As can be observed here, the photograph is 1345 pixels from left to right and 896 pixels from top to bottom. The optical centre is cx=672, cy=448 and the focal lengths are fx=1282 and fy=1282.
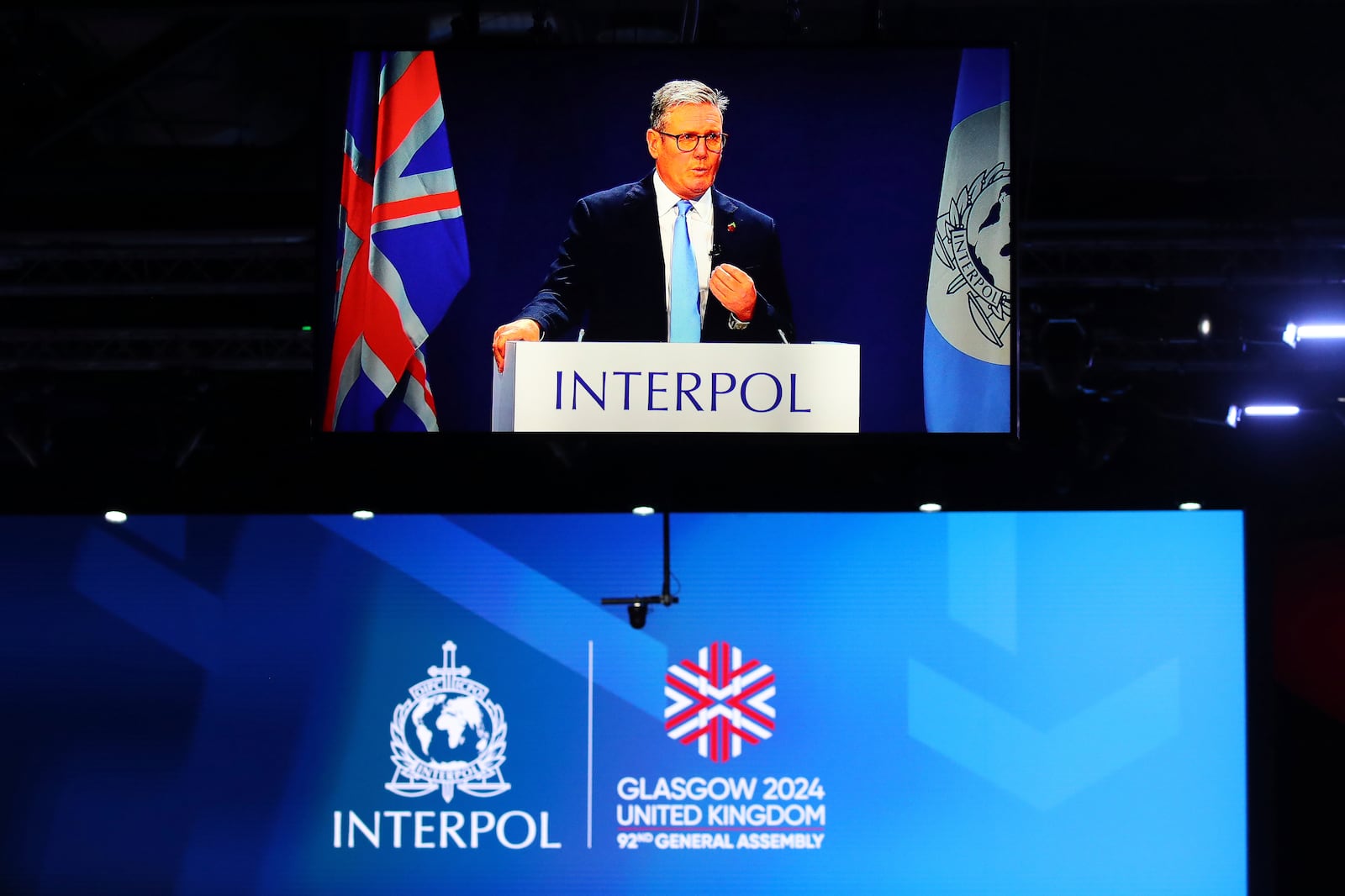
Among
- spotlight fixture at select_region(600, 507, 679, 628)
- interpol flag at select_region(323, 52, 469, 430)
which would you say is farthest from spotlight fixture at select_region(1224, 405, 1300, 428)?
interpol flag at select_region(323, 52, 469, 430)

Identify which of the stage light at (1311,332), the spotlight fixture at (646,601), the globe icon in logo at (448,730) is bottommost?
the globe icon in logo at (448,730)

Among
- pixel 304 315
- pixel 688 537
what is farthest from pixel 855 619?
pixel 304 315

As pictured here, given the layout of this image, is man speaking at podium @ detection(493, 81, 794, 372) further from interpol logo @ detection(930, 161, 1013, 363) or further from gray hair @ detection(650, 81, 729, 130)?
interpol logo @ detection(930, 161, 1013, 363)

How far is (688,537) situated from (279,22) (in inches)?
142

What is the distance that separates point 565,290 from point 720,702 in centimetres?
493

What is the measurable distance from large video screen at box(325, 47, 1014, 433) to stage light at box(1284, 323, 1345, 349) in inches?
172

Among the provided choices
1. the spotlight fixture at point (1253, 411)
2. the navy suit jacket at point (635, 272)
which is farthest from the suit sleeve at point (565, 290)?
the spotlight fixture at point (1253, 411)

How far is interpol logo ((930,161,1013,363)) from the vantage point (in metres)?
2.56

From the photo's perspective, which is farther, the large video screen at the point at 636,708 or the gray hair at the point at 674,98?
the large video screen at the point at 636,708

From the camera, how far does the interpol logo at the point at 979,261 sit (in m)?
2.56

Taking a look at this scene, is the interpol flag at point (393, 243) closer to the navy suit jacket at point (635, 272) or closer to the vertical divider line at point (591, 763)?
the navy suit jacket at point (635, 272)

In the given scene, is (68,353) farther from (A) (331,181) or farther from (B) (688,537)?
(A) (331,181)

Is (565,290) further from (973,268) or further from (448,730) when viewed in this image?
(448,730)

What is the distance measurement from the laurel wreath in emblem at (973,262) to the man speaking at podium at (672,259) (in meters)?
0.34
